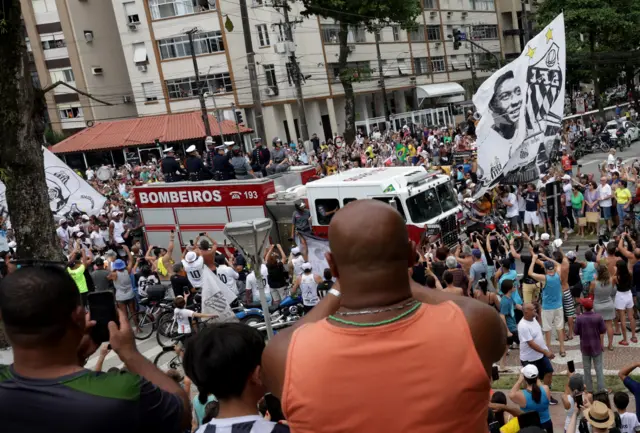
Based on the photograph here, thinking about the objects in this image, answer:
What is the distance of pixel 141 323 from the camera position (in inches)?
515

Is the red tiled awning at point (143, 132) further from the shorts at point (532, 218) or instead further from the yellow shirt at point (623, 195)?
the yellow shirt at point (623, 195)

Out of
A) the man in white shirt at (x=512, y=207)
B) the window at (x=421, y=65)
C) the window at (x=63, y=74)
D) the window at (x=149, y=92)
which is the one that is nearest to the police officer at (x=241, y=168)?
the man in white shirt at (x=512, y=207)

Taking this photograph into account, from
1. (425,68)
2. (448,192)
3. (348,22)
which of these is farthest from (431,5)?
(448,192)

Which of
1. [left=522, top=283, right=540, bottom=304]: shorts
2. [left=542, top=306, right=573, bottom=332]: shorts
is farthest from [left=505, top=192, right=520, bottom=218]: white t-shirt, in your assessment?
[left=542, top=306, right=573, bottom=332]: shorts

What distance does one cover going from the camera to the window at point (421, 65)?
190ft

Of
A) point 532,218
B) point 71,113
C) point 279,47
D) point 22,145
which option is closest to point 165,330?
point 22,145

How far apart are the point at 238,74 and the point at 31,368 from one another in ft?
143

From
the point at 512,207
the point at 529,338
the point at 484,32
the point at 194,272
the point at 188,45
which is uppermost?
the point at 188,45

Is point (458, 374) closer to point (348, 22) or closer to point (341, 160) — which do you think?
point (341, 160)

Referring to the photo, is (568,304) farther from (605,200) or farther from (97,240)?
(97,240)

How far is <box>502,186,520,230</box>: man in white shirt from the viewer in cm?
1691

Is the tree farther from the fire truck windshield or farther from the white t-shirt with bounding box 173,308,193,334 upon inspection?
the white t-shirt with bounding box 173,308,193,334

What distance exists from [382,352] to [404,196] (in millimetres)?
12760

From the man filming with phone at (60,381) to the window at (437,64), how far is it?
60.5 meters
